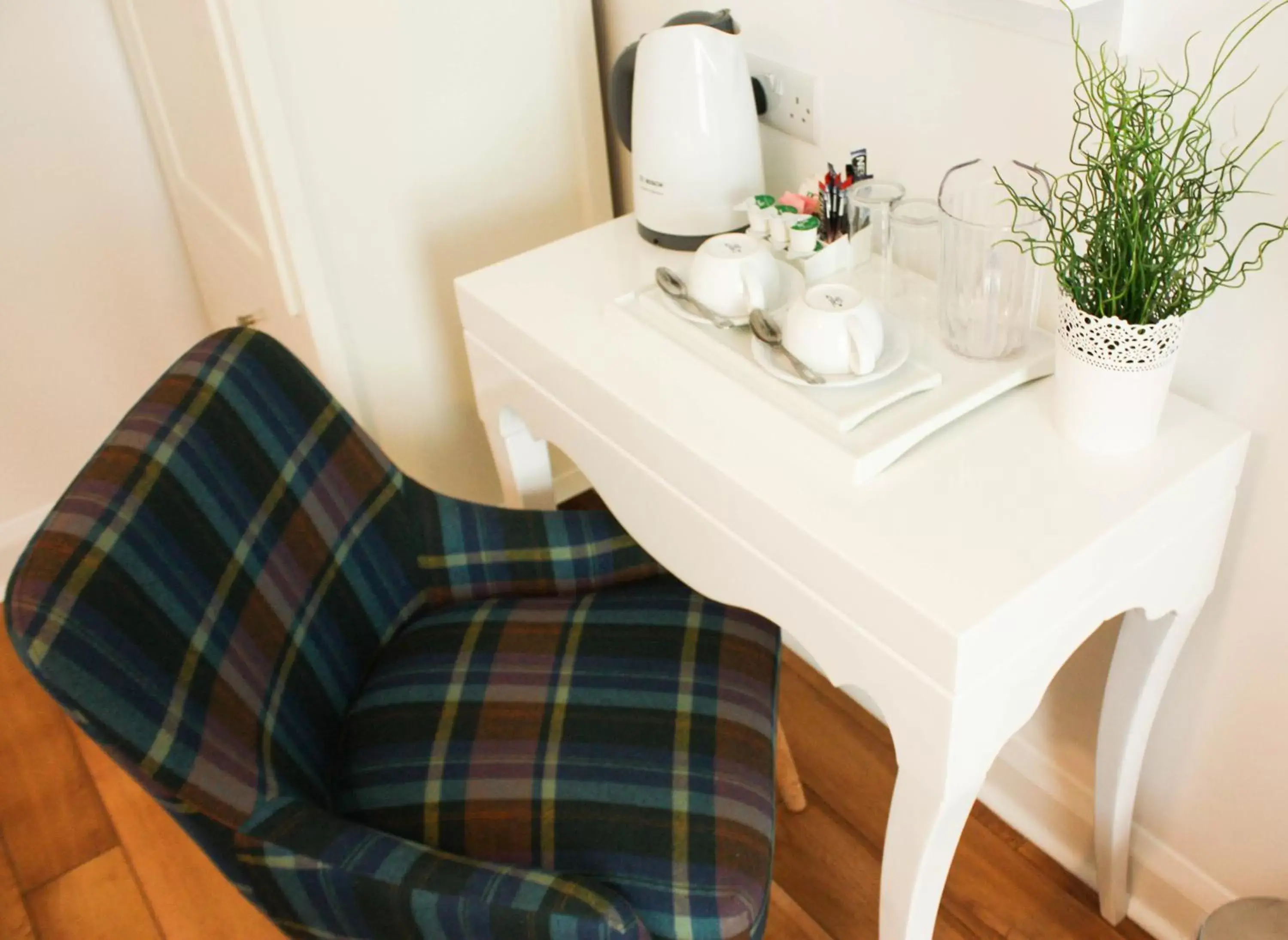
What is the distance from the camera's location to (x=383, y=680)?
1.25 metres

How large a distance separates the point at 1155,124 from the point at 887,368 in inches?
12.4

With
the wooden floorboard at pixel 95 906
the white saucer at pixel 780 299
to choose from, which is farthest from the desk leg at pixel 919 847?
the wooden floorboard at pixel 95 906

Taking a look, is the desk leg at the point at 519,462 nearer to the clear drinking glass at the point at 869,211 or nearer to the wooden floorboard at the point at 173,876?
the clear drinking glass at the point at 869,211

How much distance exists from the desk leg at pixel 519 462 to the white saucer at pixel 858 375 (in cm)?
41

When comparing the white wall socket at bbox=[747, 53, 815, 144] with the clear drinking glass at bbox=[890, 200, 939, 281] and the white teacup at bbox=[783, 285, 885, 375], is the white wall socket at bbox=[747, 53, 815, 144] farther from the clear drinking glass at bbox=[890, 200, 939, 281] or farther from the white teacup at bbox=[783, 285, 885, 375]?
the white teacup at bbox=[783, 285, 885, 375]

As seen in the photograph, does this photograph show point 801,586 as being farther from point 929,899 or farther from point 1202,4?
point 1202,4

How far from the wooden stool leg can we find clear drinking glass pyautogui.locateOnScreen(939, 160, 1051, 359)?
0.62 m

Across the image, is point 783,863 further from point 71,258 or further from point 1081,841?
point 71,258

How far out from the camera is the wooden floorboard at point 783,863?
144 centimetres

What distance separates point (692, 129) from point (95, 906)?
131 cm

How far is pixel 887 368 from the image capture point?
1057 mm

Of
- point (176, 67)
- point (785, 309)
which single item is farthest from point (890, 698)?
point (176, 67)

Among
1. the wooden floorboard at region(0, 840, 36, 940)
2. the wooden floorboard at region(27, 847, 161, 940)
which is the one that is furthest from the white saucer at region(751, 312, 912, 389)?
the wooden floorboard at region(0, 840, 36, 940)

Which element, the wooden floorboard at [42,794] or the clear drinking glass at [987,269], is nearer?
the clear drinking glass at [987,269]
